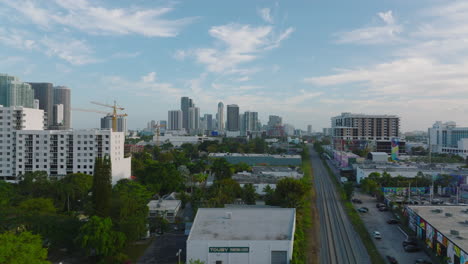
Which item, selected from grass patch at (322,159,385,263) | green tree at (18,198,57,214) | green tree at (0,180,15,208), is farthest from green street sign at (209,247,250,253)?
green tree at (0,180,15,208)

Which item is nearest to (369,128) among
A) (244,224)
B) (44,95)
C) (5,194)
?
(244,224)

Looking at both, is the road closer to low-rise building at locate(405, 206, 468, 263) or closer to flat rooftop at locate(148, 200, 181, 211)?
low-rise building at locate(405, 206, 468, 263)

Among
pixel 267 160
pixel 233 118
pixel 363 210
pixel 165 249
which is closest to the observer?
pixel 165 249

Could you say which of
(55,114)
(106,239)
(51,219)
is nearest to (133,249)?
(106,239)

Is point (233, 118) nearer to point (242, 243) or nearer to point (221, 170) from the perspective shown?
point (221, 170)

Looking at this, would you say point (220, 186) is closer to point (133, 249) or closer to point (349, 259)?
point (133, 249)

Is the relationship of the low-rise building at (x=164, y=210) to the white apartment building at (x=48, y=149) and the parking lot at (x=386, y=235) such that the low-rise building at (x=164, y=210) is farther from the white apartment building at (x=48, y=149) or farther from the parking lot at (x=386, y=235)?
the white apartment building at (x=48, y=149)
